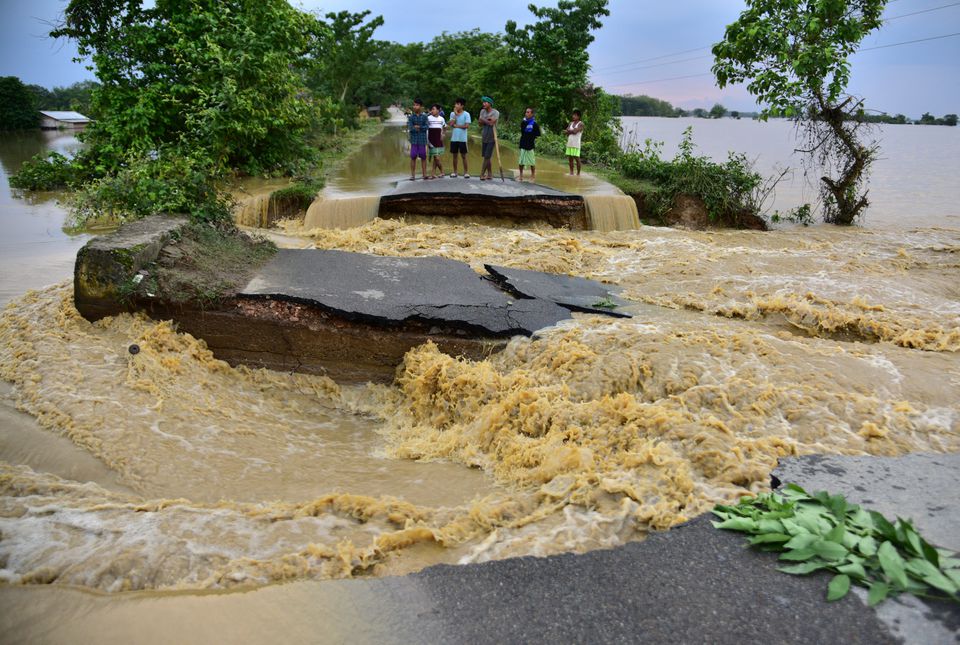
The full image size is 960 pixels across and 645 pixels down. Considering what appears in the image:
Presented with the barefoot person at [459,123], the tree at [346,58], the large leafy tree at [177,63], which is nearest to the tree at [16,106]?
the tree at [346,58]

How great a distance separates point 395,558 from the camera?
313 centimetres

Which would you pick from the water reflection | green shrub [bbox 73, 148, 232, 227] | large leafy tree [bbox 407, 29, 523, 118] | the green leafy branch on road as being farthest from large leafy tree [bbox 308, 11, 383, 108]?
the green leafy branch on road

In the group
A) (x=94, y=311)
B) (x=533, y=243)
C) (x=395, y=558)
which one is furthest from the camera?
(x=533, y=243)

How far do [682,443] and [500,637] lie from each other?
2.09 meters

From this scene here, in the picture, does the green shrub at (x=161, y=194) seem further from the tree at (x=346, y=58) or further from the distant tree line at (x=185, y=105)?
the tree at (x=346, y=58)

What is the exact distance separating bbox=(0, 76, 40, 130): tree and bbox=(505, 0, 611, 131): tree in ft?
86.1

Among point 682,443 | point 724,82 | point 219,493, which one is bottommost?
point 219,493

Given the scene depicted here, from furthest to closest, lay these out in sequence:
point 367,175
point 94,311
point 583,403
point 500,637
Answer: point 367,175 → point 94,311 → point 583,403 → point 500,637

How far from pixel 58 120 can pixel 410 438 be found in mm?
42752

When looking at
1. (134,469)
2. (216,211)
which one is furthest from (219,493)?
(216,211)

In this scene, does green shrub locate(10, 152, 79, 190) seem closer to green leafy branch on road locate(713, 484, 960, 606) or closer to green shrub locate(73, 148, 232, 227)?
green shrub locate(73, 148, 232, 227)

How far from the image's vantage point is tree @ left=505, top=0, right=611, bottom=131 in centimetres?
2127

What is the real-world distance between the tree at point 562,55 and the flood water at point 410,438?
15.6 meters

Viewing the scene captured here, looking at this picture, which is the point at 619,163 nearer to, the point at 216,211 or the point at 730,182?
the point at 730,182
